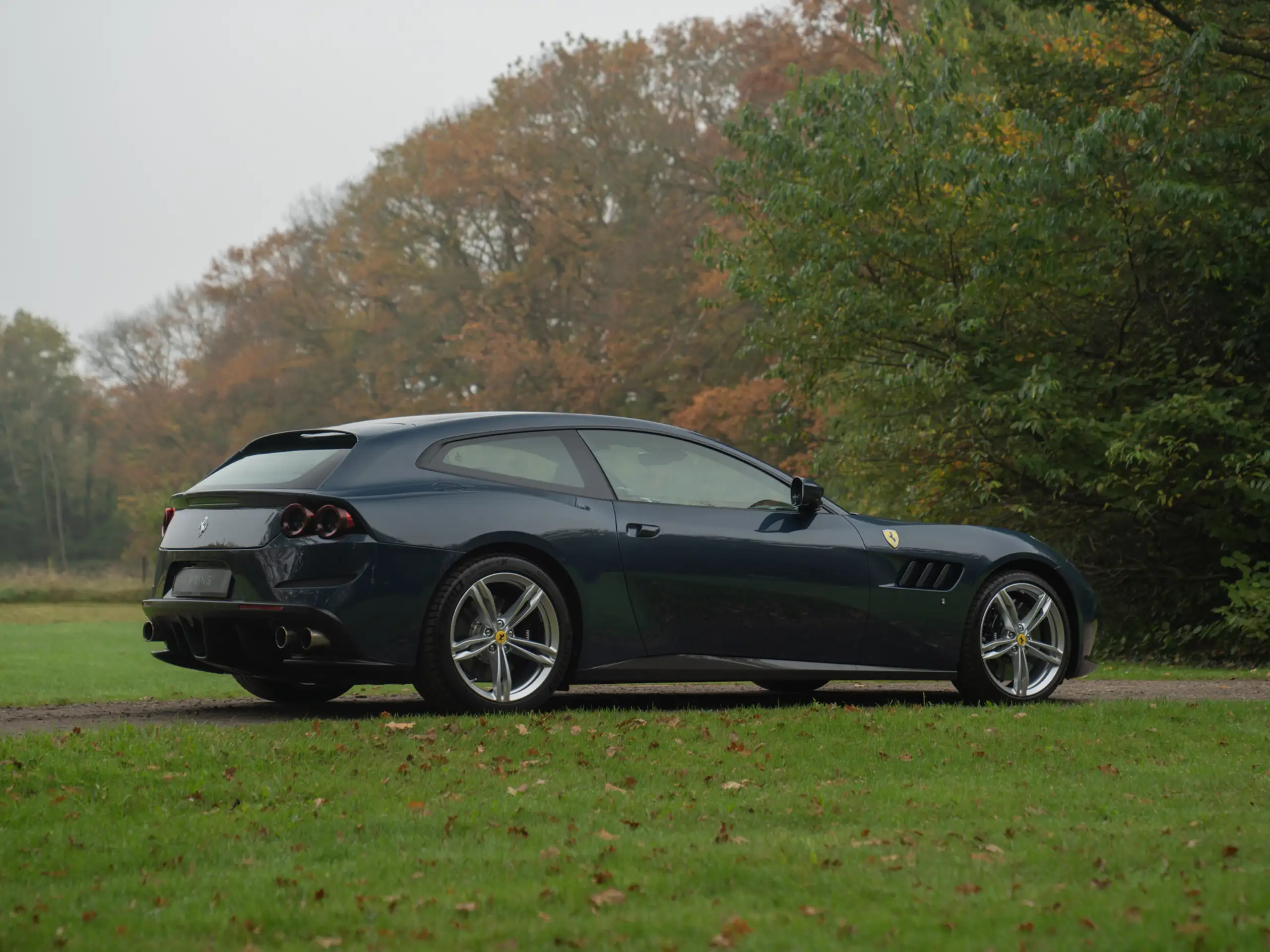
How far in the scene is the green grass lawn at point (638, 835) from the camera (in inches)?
161

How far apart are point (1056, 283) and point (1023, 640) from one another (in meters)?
7.98

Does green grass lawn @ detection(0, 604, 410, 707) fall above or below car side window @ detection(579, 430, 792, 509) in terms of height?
below

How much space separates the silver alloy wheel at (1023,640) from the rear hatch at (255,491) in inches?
152

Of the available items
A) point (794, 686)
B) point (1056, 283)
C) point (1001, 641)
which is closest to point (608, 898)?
point (1001, 641)

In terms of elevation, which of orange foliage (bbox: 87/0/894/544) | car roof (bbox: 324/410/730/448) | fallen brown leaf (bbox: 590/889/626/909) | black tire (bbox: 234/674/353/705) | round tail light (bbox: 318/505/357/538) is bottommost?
fallen brown leaf (bbox: 590/889/626/909)

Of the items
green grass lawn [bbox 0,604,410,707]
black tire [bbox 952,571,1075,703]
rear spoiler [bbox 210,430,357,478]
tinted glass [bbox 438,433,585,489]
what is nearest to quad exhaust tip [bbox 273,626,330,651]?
rear spoiler [bbox 210,430,357,478]

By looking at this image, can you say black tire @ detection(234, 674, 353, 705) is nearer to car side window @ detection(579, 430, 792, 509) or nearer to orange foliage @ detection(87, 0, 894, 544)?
car side window @ detection(579, 430, 792, 509)

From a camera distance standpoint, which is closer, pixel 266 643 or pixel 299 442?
pixel 266 643

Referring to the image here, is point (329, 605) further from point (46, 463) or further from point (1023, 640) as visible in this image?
point (46, 463)

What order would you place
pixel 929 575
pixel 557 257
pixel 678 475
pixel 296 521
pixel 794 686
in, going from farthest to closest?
1. pixel 557 257
2. pixel 794 686
3. pixel 929 575
4. pixel 678 475
5. pixel 296 521

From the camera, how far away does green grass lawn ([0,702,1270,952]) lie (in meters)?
4.08

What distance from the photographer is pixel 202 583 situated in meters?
7.70

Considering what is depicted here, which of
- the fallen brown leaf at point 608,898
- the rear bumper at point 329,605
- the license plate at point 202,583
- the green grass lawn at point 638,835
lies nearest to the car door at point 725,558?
the green grass lawn at point 638,835

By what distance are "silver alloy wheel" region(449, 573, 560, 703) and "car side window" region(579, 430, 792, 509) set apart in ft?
2.68
